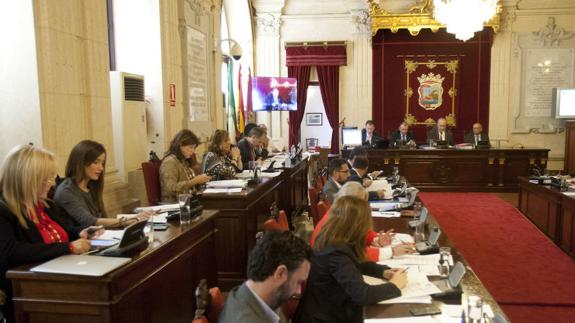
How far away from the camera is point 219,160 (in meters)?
5.25

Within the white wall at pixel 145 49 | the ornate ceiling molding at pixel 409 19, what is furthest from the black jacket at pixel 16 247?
the ornate ceiling molding at pixel 409 19

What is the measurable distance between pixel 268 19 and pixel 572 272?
846cm

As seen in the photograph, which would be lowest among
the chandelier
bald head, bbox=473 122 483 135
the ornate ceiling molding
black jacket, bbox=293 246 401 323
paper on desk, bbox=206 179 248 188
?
black jacket, bbox=293 246 401 323

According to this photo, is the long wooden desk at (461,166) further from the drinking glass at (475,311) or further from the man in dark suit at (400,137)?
the drinking glass at (475,311)

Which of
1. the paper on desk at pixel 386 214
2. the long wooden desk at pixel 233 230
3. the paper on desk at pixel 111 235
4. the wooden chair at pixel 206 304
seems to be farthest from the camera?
the long wooden desk at pixel 233 230

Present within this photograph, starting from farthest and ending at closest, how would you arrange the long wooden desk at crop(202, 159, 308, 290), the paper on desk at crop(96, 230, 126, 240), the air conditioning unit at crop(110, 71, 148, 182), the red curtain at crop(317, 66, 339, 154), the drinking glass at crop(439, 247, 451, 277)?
1. the red curtain at crop(317, 66, 339, 154)
2. the air conditioning unit at crop(110, 71, 148, 182)
3. the long wooden desk at crop(202, 159, 308, 290)
4. the paper on desk at crop(96, 230, 126, 240)
5. the drinking glass at crop(439, 247, 451, 277)

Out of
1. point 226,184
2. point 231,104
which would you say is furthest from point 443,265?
point 231,104

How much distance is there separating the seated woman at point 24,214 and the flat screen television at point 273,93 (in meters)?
7.83

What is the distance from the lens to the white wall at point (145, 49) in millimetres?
5805

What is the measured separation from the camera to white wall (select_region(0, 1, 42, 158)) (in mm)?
3729

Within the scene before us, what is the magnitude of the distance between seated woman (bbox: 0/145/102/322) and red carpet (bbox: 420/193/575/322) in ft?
11.1

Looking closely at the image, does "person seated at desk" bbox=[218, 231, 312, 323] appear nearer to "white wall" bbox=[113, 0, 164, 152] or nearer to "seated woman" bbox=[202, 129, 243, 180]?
"seated woman" bbox=[202, 129, 243, 180]

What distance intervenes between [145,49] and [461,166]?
6555 mm

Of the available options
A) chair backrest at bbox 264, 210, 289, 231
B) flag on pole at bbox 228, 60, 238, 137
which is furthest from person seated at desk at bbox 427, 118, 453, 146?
chair backrest at bbox 264, 210, 289, 231
